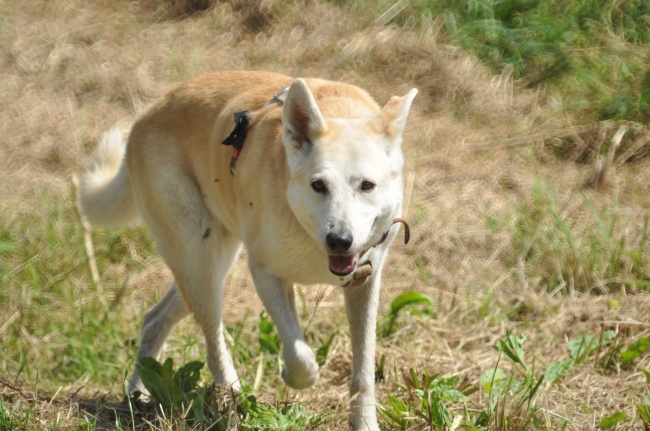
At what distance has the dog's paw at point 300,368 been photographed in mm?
3980

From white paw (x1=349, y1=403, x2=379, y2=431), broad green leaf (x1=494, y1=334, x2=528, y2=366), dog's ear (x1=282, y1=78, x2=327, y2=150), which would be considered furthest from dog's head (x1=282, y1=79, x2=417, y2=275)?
broad green leaf (x1=494, y1=334, x2=528, y2=366)

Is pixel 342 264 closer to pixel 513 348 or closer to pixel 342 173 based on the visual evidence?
pixel 342 173

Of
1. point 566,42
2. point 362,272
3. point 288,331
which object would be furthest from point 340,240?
point 566,42

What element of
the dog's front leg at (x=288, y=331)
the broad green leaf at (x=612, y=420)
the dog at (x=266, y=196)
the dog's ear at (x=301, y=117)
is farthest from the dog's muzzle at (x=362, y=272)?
the broad green leaf at (x=612, y=420)

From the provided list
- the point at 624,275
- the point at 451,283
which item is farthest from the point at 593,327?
the point at 451,283

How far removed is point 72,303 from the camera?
18.4 feet

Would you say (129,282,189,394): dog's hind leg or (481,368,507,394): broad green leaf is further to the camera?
(129,282,189,394): dog's hind leg

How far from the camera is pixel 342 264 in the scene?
12.6 feet

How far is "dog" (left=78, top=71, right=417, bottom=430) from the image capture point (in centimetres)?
391

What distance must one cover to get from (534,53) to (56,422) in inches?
218

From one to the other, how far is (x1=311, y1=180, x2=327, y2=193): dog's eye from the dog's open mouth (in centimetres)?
29

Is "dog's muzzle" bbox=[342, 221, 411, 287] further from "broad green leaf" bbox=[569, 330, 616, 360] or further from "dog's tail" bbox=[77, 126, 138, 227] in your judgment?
"dog's tail" bbox=[77, 126, 138, 227]

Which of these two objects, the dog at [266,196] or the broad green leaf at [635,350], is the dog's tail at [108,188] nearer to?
the dog at [266,196]

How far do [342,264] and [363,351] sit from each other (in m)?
0.64
